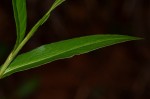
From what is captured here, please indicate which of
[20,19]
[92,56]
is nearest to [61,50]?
[20,19]

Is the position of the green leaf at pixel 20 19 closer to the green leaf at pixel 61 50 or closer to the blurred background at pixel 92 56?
the green leaf at pixel 61 50

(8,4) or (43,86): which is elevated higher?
(8,4)

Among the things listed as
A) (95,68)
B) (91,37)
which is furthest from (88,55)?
(91,37)

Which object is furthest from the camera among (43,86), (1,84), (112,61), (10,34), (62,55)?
(112,61)

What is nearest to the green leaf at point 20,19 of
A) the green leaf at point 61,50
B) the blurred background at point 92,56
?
the green leaf at point 61,50

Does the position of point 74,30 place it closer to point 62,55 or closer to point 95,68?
point 95,68

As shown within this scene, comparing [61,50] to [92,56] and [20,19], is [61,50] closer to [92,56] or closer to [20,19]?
[20,19]

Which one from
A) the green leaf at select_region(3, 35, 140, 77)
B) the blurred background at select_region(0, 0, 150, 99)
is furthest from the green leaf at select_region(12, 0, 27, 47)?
the blurred background at select_region(0, 0, 150, 99)
